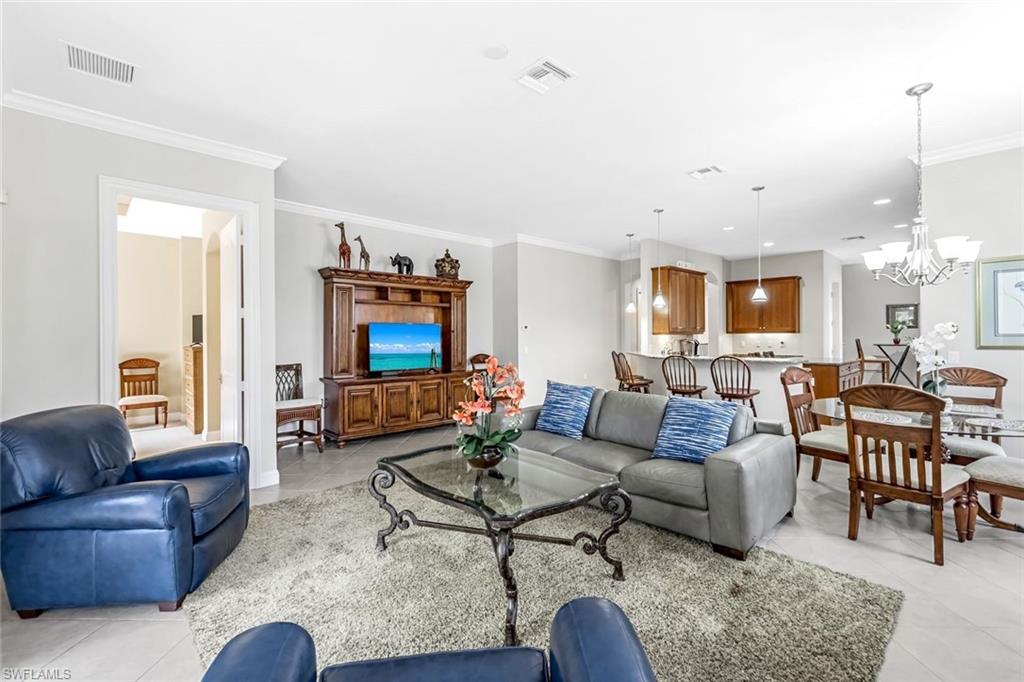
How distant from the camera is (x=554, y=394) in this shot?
4062 mm

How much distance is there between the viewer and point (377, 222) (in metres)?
6.24

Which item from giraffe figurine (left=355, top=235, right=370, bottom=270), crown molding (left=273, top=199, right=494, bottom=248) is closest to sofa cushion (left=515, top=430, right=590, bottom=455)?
giraffe figurine (left=355, top=235, right=370, bottom=270)

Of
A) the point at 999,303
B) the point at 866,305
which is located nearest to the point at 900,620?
the point at 999,303

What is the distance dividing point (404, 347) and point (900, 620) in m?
5.38

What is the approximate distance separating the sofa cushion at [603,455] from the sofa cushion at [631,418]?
0.24ft

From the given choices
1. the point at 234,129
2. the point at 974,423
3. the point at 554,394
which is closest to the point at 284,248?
the point at 234,129

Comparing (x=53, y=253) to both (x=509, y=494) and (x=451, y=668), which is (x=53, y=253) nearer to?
(x=509, y=494)

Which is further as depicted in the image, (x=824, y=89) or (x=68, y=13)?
(x=824, y=89)

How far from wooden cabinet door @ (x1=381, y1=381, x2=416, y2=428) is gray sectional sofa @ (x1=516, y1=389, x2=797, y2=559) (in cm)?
268

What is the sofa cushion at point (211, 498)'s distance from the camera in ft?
7.63

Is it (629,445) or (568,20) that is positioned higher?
(568,20)

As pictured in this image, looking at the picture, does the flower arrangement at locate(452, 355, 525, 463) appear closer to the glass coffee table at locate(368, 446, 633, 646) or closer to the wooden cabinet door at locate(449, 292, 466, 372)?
the glass coffee table at locate(368, 446, 633, 646)

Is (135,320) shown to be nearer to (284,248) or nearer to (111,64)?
(284,248)

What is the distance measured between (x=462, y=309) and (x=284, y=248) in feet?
8.16
